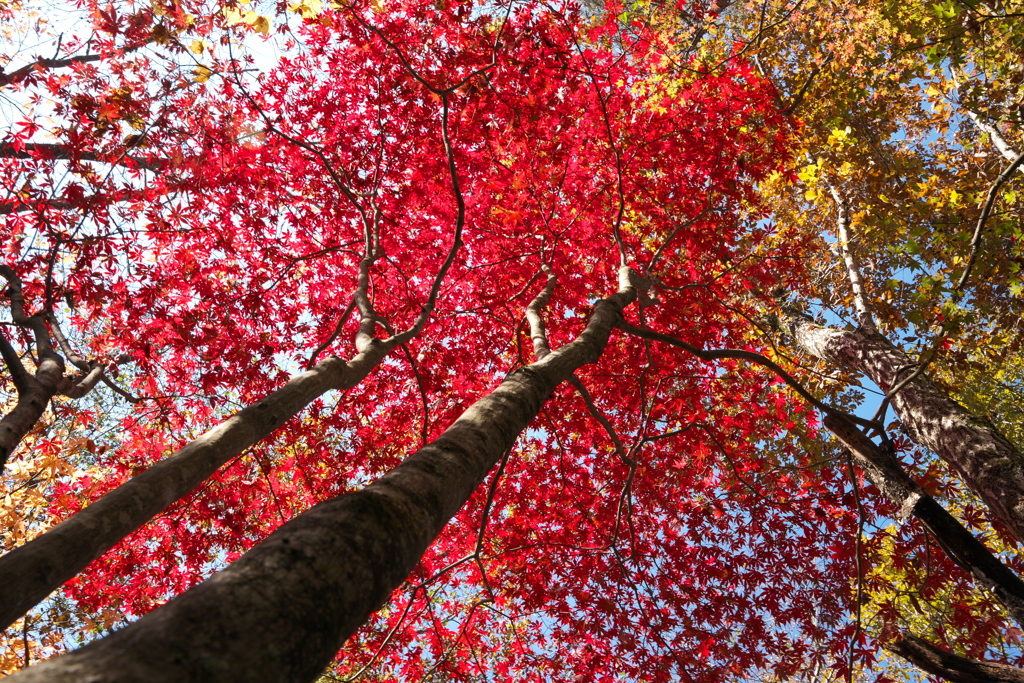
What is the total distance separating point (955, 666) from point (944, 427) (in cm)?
287

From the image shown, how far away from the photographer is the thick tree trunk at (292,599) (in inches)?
31.9

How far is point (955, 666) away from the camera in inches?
127

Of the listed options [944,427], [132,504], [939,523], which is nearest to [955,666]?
[939,523]

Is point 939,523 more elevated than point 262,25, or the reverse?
point 262,25

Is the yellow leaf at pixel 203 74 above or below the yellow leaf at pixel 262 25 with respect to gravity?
below

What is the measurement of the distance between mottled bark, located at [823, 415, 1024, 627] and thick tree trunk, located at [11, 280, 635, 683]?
4000mm

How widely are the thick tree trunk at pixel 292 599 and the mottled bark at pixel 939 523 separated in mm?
4000

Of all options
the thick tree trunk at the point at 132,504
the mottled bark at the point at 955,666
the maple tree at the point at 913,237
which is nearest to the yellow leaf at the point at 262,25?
the thick tree trunk at the point at 132,504

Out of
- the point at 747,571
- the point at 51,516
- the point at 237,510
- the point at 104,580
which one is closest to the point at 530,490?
the point at 747,571

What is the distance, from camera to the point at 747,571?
713 centimetres

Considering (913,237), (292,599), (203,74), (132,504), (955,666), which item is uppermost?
(203,74)

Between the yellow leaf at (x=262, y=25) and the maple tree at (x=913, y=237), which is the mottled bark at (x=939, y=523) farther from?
the yellow leaf at (x=262, y=25)

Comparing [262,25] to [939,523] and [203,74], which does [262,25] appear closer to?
[203,74]

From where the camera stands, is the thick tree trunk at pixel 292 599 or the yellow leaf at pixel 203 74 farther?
the yellow leaf at pixel 203 74
